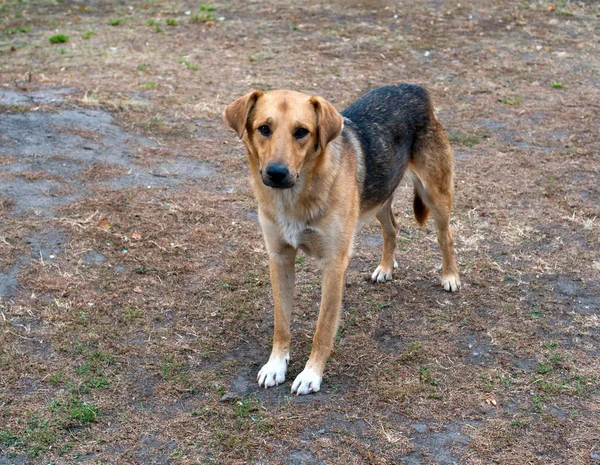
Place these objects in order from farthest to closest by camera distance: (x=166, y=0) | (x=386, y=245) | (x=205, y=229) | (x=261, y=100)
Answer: (x=166, y=0), (x=205, y=229), (x=386, y=245), (x=261, y=100)

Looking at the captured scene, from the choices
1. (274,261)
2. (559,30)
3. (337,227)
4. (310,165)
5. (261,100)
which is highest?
(261,100)

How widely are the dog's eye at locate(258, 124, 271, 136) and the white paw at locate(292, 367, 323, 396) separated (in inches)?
61.4

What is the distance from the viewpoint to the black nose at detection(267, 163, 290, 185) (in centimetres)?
395

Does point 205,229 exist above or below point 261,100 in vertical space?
below

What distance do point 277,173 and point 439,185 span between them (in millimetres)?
2096

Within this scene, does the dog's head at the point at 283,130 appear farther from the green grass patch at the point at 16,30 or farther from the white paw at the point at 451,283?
the green grass patch at the point at 16,30

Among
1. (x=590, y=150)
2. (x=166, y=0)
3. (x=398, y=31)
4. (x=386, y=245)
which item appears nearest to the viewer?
(x=386, y=245)

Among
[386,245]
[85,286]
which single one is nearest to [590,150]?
[386,245]

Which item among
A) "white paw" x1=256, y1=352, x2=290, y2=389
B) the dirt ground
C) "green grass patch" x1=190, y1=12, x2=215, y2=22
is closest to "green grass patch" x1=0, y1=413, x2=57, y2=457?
the dirt ground

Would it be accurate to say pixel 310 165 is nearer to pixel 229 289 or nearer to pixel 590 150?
pixel 229 289

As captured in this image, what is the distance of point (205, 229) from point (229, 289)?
104 cm

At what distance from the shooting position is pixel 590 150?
8320 mm

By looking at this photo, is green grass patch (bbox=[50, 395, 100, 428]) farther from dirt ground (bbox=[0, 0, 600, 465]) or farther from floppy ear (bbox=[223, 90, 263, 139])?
floppy ear (bbox=[223, 90, 263, 139])

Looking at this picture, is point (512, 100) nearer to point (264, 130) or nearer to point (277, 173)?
point (264, 130)
